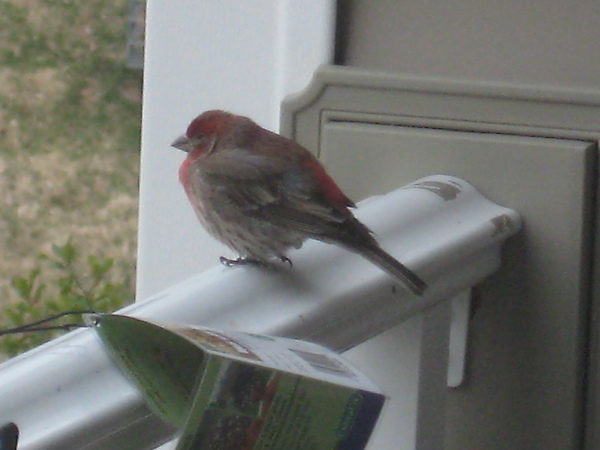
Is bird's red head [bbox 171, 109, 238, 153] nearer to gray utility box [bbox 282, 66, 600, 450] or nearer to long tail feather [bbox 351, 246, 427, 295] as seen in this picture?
gray utility box [bbox 282, 66, 600, 450]

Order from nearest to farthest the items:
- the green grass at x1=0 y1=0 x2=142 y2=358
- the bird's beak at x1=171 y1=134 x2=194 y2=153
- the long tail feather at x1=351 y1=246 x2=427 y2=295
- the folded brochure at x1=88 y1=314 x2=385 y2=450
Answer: the folded brochure at x1=88 y1=314 x2=385 y2=450 → the long tail feather at x1=351 y1=246 x2=427 y2=295 → the bird's beak at x1=171 y1=134 x2=194 y2=153 → the green grass at x1=0 y1=0 x2=142 y2=358

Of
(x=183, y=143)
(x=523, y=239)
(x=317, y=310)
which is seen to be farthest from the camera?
(x=183, y=143)

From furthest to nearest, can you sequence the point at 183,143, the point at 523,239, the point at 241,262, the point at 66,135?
the point at 66,135 < the point at 183,143 < the point at 523,239 < the point at 241,262

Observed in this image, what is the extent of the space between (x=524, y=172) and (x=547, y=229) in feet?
0.25

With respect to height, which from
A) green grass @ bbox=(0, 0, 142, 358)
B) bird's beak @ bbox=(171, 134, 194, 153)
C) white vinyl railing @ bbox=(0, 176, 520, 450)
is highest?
bird's beak @ bbox=(171, 134, 194, 153)

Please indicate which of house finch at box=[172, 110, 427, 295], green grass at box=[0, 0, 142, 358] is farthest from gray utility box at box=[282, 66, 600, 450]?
green grass at box=[0, 0, 142, 358]

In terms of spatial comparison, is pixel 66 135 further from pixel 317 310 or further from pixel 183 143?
pixel 317 310

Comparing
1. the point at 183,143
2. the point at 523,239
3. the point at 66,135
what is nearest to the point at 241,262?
the point at 523,239

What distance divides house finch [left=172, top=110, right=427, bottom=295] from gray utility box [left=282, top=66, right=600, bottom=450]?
0.15 metres

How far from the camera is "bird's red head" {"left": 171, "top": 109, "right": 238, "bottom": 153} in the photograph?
1815 mm

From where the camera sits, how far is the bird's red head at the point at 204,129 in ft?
5.96

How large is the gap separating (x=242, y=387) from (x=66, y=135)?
446 cm

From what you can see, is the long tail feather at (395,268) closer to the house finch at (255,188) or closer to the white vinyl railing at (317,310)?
the white vinyl railing at (317,310)

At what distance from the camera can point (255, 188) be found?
1876 mm
